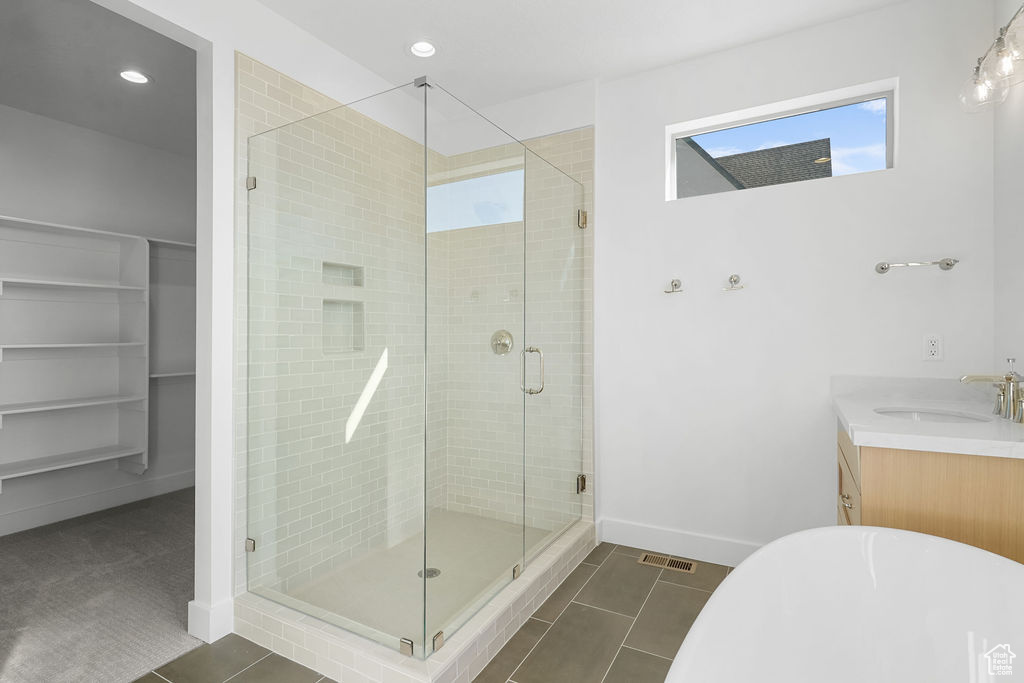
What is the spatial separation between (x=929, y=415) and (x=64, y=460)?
4857 millimetres

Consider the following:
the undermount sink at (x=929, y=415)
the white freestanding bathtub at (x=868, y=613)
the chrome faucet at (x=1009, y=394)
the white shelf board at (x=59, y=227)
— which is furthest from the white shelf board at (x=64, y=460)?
the chrome faucet at (x=1009, y=394)

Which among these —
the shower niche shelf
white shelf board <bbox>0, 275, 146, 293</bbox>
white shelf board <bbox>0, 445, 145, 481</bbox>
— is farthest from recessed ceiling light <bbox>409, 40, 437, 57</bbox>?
white shelf board <bbox>0, 445, 145, 481</bbox>

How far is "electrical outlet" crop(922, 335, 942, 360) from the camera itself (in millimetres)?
2281

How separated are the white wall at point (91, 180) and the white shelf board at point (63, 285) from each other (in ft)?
1.47

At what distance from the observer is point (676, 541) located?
2900 mm

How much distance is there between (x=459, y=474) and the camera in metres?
2.11

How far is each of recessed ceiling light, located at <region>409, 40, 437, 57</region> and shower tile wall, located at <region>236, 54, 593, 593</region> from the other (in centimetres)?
73

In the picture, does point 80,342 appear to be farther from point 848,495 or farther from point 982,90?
point 982,90

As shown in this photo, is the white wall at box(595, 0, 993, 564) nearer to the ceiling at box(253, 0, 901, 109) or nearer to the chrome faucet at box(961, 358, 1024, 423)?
the ceiling at box(253, 0, 901, 109)

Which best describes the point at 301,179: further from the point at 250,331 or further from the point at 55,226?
the point at 55,226

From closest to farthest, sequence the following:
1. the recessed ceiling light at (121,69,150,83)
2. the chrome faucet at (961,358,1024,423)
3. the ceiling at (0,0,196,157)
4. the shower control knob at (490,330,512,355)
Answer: the chrome faucet at (961,358,1024,423)
the shower control knob at (490,330,512,355)
the ceiling at (0,0,196,157)
the recessed ceiling light at (121,69,150,83)

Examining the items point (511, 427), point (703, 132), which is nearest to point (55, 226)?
point (511, 427)

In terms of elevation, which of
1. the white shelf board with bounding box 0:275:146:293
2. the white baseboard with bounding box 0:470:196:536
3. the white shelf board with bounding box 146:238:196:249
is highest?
the white shelf board with bounding box 146:238:196:249

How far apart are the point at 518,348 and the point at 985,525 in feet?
5.58
